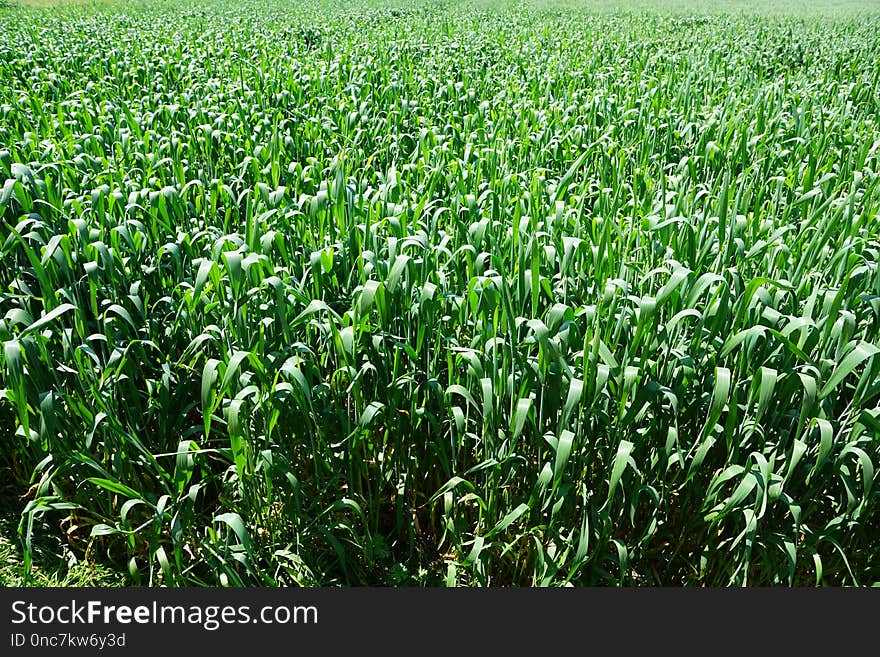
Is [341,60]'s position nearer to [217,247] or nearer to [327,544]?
[217,247]

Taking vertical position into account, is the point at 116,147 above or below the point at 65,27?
below

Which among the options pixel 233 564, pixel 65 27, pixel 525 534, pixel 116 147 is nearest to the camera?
pixel 525 534

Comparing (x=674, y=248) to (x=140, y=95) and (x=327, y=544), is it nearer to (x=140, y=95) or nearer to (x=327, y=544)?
(x=327, y=544)

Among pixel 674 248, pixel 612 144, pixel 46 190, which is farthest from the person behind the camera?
pixel 612 144

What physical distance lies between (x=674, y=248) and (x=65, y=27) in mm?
11993

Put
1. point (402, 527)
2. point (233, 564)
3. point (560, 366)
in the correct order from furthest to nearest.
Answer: point (402, 527)
point (233, 564)
point (560, 366)

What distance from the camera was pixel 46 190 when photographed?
120 inches

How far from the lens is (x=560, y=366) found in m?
1.98

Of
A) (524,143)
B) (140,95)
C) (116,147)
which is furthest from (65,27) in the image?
(524,143)

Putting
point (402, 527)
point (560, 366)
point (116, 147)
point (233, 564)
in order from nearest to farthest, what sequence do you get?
point (560, 366) → point (233, 564) → point (402, 527) → point (116, 147)

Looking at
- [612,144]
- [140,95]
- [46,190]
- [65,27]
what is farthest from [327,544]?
[65,27]

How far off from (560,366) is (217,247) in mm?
1318

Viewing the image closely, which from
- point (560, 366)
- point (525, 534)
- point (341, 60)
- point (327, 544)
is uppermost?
point (341, 60)

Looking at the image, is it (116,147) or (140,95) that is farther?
(140,95)
